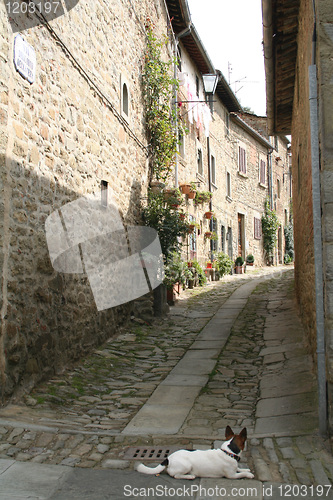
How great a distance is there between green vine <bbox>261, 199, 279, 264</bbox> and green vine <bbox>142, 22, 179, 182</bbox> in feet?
42.0

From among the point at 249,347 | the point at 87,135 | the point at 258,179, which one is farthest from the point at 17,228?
the point at 258,179

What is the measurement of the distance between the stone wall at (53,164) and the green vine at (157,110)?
159 centimetres

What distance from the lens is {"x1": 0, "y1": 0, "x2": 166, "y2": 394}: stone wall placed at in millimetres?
3990

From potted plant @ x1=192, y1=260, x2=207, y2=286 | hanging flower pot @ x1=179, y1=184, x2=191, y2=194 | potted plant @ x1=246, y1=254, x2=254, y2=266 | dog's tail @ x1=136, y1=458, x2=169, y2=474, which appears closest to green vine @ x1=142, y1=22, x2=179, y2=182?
hanging flower pot @ x1=179, y1=184, x2=191, y2=194

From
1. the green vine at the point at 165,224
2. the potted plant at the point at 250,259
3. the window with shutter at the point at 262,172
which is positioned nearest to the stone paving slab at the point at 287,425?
the green vine at the point at 165,224

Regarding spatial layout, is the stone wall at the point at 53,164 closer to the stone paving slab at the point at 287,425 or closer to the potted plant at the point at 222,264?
the stone paving slab at the point at 287,425

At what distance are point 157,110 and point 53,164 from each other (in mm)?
4973

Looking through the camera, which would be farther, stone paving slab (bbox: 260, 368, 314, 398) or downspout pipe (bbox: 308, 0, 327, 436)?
stone paving slab (bbox: 260, 368, 314, 398)

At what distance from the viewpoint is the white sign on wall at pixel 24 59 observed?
4.07 metres

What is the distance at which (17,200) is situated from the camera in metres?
4.14

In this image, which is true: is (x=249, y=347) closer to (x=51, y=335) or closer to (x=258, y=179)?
(x=51, y=335)

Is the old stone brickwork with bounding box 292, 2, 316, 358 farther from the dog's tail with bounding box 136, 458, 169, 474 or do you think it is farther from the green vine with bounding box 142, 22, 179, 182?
the green vine with bounding box 142, 22, 179, 182

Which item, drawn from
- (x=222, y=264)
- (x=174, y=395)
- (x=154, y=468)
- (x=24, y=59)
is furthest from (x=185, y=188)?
(x=154, y=468)

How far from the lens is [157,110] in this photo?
9391 mm
